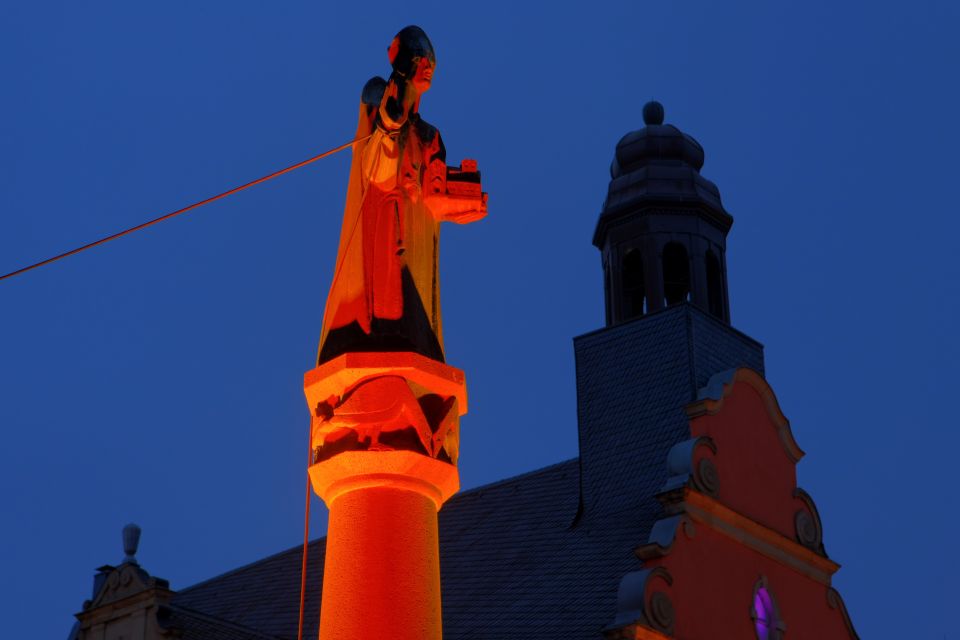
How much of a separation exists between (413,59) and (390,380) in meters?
1.64

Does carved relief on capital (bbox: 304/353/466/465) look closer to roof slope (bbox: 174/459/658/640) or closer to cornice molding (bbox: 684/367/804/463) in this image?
roof slope (bbox: 174/459/658/640)

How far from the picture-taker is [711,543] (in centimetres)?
2317

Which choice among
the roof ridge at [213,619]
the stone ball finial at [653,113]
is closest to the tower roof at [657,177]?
the stone ball finial at [653,113]

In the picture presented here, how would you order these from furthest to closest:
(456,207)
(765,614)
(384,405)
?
(765,614)
(456,207)
(384,405)

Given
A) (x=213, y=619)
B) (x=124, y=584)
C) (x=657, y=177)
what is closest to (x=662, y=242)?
(x=657, y=177)

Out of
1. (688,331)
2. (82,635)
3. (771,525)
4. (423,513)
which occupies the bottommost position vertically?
(423,513)

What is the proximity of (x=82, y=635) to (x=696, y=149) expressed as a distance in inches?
526

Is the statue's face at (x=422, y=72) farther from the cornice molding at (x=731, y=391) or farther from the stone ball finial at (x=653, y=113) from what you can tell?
the stone ball finial at (x=653, y=113)

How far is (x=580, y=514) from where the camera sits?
2627 cm

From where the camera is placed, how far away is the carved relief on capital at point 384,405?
824cm

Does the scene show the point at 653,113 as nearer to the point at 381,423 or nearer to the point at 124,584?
the point at 124,584

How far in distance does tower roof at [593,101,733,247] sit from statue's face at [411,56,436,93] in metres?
19.9

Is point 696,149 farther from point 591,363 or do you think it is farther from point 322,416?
point 322,416

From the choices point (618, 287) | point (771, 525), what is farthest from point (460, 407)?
point (618, 287)
